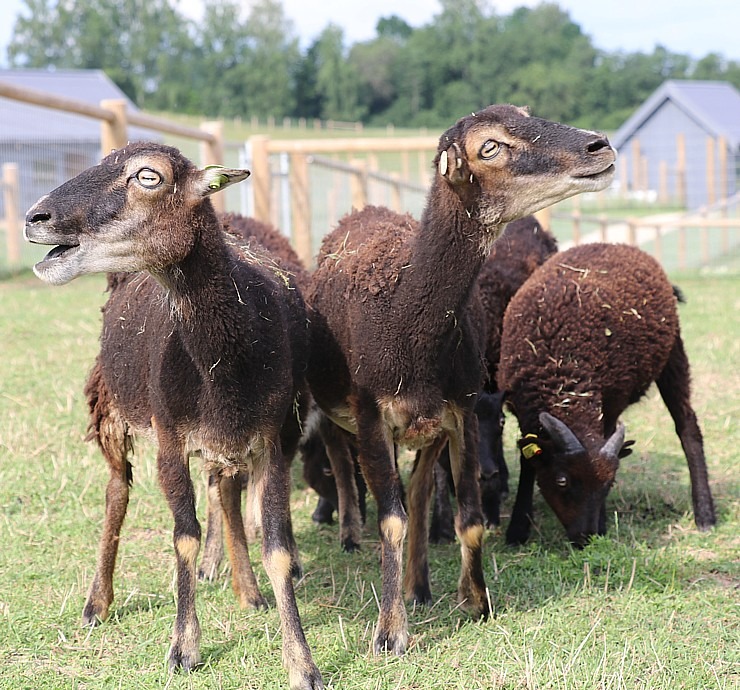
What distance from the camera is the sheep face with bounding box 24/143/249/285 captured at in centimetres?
376

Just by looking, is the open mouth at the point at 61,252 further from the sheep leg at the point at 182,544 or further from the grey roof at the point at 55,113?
the grey roof at the point at 55,113

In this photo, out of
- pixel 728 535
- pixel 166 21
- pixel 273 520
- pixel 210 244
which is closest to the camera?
pixel 210 244

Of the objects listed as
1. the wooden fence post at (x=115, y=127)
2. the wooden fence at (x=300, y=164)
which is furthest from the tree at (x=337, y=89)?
the wooden fence post at (x=115, y=127)

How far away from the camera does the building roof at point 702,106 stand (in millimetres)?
44031

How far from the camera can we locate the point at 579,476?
5.70 m

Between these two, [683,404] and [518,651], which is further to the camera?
[683,404]

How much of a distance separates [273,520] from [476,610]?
123cm

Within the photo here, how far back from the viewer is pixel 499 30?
120 metres

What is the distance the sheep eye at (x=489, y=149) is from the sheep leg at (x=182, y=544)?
1908 mm

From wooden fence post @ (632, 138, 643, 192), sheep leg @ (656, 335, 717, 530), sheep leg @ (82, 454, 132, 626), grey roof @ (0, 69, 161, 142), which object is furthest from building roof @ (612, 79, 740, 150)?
sheep leg @ (82, 454, 132, 626)

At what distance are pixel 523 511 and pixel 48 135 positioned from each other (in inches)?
934

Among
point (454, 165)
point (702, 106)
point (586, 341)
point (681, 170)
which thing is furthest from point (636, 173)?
point (454, 165)

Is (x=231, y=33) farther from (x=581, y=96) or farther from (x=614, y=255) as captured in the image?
(x=614, y=255)

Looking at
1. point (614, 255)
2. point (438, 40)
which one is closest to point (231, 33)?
point (438, 40)
